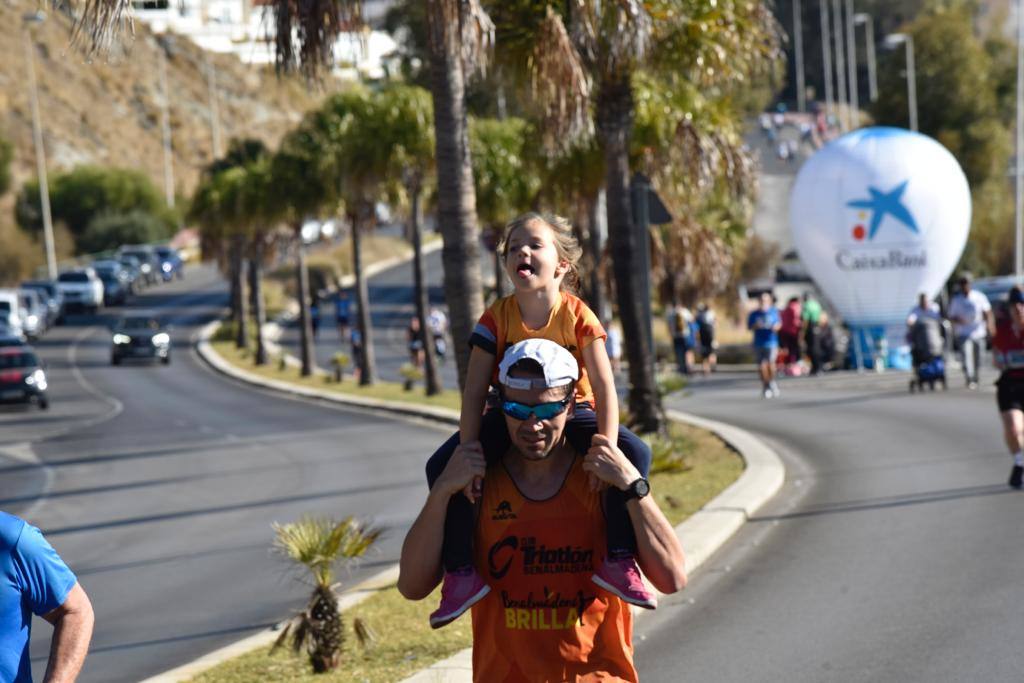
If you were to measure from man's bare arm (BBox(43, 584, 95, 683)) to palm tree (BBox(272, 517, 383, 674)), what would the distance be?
4197 millimetres

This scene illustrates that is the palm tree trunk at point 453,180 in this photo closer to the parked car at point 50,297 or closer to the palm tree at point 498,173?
the palm tree at point 498,173

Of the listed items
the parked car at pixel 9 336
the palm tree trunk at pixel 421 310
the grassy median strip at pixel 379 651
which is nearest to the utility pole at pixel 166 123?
the parked car at pixel 9 336

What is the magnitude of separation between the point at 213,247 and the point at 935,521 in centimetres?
5001

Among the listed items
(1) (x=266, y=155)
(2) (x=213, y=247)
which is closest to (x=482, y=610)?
(1) (x=266, y=155)

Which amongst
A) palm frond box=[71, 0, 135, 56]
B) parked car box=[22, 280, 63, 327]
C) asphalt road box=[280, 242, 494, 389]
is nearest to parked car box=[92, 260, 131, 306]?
parked car box=[22, 280, 63, 327]

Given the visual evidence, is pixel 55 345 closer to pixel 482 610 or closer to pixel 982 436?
pixel 982 436

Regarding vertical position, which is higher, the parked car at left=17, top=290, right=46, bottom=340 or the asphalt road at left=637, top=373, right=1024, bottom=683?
the parked car at left=17, top=290, right=46, bottom=340

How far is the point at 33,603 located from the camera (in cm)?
462

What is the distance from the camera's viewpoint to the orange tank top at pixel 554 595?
15.8 feet

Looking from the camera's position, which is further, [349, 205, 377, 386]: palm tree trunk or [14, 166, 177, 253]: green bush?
[14, 166, 177, 253]: green bush

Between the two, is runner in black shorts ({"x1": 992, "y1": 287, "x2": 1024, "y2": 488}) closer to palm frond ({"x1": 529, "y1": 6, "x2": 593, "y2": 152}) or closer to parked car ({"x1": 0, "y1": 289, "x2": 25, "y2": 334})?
palm frond ({"x1": 529, "y1": 6, "x2": 593, "y2": 152})

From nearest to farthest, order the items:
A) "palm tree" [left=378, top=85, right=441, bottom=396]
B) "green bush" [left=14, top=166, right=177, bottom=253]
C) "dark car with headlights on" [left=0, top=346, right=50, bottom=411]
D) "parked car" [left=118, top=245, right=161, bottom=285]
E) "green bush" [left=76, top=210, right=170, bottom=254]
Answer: "palm tree" [left=378, top=85, right=441, bottom=396]
"dark car with headlights on" [left=0, top=346, right=50, bottom=411]
"parked car" [left=118, top=245, right=161, bottom=285]
"green bush" [left=76, top=210, right=170, bottom=254]
"green bush" [left=14, top=166, right=177, bottom=253]

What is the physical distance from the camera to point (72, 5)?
8.72 m

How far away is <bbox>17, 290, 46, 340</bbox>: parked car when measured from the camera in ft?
204
